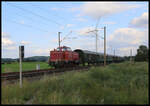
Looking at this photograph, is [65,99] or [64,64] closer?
[65,99]

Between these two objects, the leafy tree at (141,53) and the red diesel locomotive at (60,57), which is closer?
the red diesel locomotive at (60,57)

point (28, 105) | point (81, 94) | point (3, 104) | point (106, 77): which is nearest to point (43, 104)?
point (28, 105)

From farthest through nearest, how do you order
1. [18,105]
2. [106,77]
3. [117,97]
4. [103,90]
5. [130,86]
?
1. [106,77]
2. [130,86]
3. [103,90]
4. [117,97]
5. [18,105]

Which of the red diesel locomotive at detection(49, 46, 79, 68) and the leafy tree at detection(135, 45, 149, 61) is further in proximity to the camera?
the leafy tree at detection(135, 45, 149, 61)

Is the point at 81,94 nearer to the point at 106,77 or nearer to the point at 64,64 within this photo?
the point at 106,77

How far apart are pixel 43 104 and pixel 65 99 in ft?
2.74

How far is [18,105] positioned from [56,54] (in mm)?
20345

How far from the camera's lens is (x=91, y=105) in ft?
20.0

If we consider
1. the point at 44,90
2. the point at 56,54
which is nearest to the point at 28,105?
the point at 44,90

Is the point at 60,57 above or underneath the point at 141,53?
above

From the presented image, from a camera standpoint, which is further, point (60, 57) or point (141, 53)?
point (141, 53)

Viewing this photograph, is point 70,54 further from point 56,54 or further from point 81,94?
point 81,94

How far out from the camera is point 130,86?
9.01m

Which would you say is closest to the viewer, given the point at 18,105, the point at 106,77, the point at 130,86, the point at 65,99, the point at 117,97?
the point at 18,105
